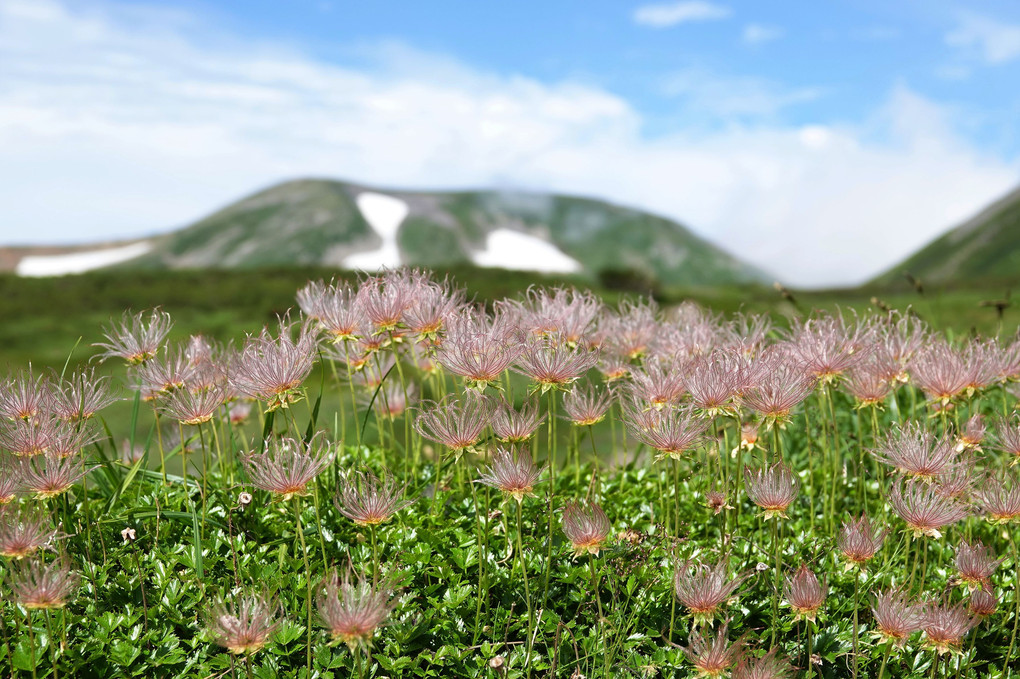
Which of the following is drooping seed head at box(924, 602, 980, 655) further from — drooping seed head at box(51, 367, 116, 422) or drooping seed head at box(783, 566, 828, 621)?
drooping seed head at box(51, 367, 116, 422)

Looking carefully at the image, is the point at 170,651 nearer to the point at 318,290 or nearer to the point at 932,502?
the point at 318,290

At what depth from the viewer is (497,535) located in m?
5.44

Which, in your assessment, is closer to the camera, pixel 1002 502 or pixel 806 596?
pixel 806 596

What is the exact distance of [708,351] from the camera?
19.2ft

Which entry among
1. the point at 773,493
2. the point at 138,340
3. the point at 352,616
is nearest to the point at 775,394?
the point at 773,493

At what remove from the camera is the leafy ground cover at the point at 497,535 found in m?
4.21

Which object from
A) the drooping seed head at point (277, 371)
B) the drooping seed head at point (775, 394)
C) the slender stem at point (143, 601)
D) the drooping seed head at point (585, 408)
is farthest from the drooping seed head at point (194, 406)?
the drooping seed head at point (775, 394)

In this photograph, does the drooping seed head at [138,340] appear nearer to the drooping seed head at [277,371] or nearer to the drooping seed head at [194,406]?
the drooping seed head at [194,406]

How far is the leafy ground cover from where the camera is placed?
166 inches

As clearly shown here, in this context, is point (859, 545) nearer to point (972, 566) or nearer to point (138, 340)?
point (972, 566)

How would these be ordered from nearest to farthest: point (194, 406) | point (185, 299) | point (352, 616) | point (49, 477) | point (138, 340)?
point (352, 616) < point (49, 477) < point (194, 406) < point (138, 340) < point (185, 299)

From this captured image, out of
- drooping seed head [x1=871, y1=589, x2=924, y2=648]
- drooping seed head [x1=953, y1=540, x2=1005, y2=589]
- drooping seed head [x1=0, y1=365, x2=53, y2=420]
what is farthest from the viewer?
drooping seed head [x1=0, y1=365, x2=53, y2=420]

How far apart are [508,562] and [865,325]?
331 centimetres

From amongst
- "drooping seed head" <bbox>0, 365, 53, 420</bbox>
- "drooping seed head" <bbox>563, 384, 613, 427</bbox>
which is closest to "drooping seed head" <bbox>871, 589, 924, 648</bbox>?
"drooping seed head" <bbox>563, 384, 613, 427</bbox>
